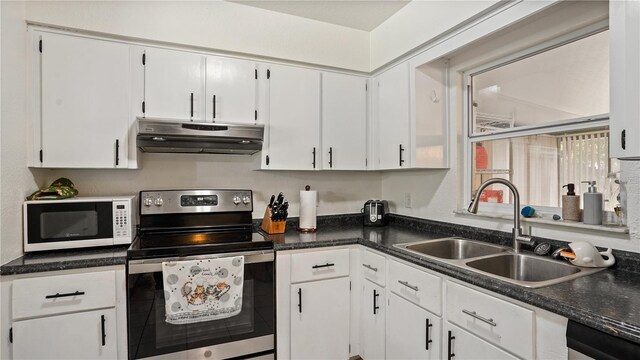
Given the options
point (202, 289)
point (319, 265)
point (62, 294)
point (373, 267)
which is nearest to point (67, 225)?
point (62, 294)

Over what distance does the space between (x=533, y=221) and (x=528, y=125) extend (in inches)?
21.9

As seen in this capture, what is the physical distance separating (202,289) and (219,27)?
1697 millimetres

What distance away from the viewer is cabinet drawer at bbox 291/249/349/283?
2.02 metres

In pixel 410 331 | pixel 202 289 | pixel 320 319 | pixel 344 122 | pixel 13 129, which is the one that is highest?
pixel 344 122

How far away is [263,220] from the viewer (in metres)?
2.47

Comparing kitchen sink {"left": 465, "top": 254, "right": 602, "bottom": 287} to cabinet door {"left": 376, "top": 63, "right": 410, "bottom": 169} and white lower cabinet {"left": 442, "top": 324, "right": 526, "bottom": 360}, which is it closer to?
white lower cabinet {"left": 442, "top": 324, "right": 526, "bottom": 360}

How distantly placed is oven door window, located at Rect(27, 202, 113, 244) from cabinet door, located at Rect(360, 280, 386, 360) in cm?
156

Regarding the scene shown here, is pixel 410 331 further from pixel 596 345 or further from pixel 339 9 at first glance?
pixel 339 9

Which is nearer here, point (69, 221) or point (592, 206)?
point (592, 206)

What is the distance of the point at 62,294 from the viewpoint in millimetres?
1564

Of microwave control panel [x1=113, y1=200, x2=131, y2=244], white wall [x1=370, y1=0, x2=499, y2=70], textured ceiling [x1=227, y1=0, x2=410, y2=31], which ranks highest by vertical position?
textured ceiling [x1=227, y1=0, x2=410, y2=31]

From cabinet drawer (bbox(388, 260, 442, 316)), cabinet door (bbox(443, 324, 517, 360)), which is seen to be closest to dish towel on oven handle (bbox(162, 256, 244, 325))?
cabinet drawer (bbox(388, 260, 442, 316))

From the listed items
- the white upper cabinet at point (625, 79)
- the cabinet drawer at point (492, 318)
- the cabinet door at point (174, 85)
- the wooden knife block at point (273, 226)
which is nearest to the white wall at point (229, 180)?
the wooden knife block at point (273, 226)

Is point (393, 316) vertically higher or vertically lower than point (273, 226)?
lower
